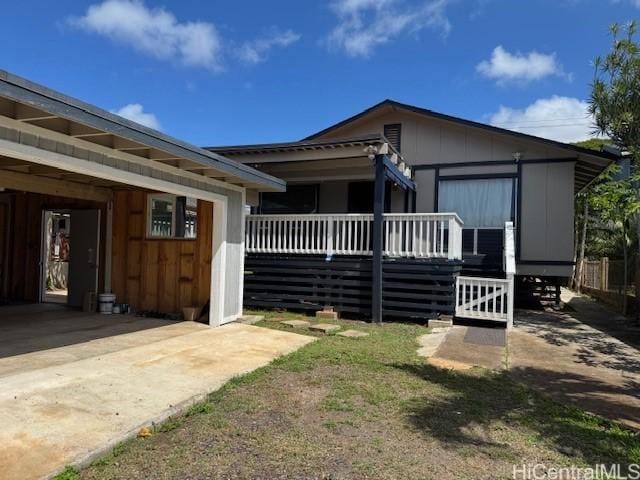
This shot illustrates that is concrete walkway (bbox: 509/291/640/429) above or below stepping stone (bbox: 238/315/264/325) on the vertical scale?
below

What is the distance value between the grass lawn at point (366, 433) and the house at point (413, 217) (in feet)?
12.6

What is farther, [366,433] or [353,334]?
[353,334]

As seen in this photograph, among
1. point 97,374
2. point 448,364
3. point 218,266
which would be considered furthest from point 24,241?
point 448,364

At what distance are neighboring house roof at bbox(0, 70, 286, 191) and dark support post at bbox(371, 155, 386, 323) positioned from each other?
301 cm

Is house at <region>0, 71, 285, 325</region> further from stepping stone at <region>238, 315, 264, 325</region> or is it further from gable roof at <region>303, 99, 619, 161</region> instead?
gable roof at <region>303, 99, 619, 161</region>

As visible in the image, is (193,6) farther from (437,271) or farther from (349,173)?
(437,271)

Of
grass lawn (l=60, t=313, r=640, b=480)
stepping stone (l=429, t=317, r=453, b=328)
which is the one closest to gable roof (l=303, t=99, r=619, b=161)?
stepping stone (l=429, t=317, r=453, b=328)

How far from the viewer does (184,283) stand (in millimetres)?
8695

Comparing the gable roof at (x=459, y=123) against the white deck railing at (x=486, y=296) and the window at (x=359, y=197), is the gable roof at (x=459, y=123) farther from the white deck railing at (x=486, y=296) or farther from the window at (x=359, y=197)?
the white deck railing at (x=486, y=296)

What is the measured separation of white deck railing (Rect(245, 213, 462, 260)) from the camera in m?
8.70

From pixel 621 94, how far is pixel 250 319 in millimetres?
8340

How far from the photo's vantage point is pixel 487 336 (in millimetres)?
7430

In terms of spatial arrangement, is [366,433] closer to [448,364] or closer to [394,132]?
[448,364]

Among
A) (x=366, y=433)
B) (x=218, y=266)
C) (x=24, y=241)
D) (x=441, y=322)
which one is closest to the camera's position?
(x=366, y=433)
